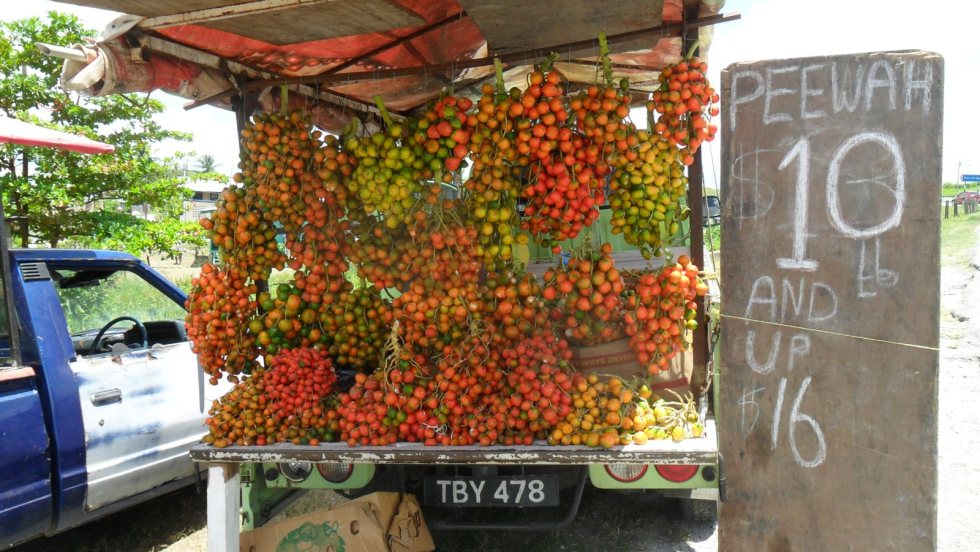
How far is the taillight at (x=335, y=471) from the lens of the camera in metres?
2.89

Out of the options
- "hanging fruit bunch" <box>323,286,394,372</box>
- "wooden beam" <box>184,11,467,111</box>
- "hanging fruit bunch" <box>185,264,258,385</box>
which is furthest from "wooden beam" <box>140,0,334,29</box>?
"hanging fruit bunch" <box>323,286,394,372</box>

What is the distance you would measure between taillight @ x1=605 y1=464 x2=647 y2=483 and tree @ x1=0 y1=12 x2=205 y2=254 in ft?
23.2

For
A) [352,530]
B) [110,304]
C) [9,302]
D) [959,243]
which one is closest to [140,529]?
[110,304]

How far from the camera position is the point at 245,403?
2.82m

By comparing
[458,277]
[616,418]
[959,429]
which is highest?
[458,277]

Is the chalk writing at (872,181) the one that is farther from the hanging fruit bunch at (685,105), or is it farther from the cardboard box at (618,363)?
the cardboard box at (618,363)

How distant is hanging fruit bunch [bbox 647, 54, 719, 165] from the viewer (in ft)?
9.04

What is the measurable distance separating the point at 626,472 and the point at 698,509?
1702mm

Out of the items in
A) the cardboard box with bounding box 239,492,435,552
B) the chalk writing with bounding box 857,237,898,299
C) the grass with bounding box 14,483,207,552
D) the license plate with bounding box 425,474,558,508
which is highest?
the chalk writing with bounding box 857,237,898,299

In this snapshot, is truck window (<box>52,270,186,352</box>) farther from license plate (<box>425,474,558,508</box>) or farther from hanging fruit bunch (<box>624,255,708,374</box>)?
hanging fruit bunch (<box>624,255,708,374</box>)

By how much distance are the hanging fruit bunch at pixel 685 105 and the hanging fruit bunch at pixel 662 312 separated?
53 cm

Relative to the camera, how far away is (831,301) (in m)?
1.96

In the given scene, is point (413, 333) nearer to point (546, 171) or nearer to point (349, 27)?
point (546, 171)

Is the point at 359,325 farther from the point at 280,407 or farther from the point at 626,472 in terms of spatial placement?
the point at 626,472
